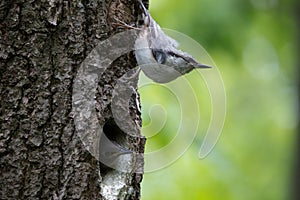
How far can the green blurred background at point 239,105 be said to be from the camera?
3488mm

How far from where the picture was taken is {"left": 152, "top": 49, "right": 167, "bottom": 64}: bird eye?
227cm

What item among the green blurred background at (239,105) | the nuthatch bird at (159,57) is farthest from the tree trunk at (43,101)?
the green blurred background at (239,105)

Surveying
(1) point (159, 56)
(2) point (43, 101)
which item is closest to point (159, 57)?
(1) point (159, 56)

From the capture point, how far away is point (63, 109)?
208 cm

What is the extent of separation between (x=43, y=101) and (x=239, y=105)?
4901mm

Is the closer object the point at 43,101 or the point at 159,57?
the point at 43,101

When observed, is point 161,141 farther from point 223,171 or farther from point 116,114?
point 116,114

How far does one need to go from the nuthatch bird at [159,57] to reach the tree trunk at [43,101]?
0.79 feet

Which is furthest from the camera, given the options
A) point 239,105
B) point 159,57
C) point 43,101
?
point 239,105

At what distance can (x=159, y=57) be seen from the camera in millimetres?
2281

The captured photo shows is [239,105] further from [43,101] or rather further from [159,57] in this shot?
[43,101]

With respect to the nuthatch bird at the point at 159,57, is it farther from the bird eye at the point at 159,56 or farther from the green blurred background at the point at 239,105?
the green blurred background at the point at 239,105

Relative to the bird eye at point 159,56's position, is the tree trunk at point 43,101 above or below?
below

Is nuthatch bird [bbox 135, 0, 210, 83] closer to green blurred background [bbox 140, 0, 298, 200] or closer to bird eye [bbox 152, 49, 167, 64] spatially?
bird eye [bbox 152, 49, 167, 64]
